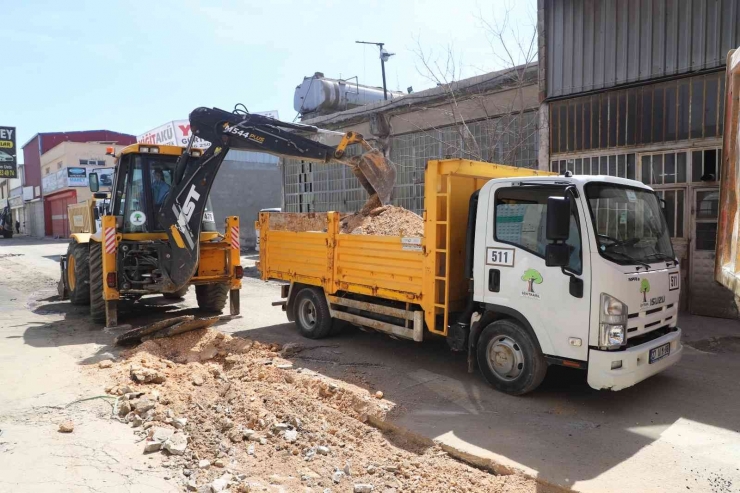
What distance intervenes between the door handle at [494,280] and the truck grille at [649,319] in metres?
1.22

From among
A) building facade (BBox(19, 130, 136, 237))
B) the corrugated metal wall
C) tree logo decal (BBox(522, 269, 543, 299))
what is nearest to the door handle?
tree logo decal (BBox(522, 269, 543, 299))

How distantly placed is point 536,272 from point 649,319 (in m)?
1.17

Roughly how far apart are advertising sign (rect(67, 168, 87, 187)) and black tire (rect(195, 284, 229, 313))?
35.9 metres

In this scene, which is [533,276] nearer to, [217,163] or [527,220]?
[527,220]

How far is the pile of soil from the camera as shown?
7239mm

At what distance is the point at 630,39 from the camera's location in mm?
9781

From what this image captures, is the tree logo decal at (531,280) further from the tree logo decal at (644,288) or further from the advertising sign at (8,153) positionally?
the advertising sign at (8,153)

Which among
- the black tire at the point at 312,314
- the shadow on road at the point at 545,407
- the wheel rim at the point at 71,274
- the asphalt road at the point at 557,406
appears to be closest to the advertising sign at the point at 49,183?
the wheel rim at the point at 71,274

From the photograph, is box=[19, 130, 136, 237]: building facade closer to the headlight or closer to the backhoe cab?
the backhoe cab

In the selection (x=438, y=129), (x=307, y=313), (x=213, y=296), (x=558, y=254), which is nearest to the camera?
(x=558, y=254)

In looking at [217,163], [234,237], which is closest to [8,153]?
[234,237]

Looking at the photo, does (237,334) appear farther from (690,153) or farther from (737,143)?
(690,153)

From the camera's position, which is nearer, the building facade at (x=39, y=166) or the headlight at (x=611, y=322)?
the headlight at (x=611, y=322)

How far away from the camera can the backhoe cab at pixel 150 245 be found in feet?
27.9
